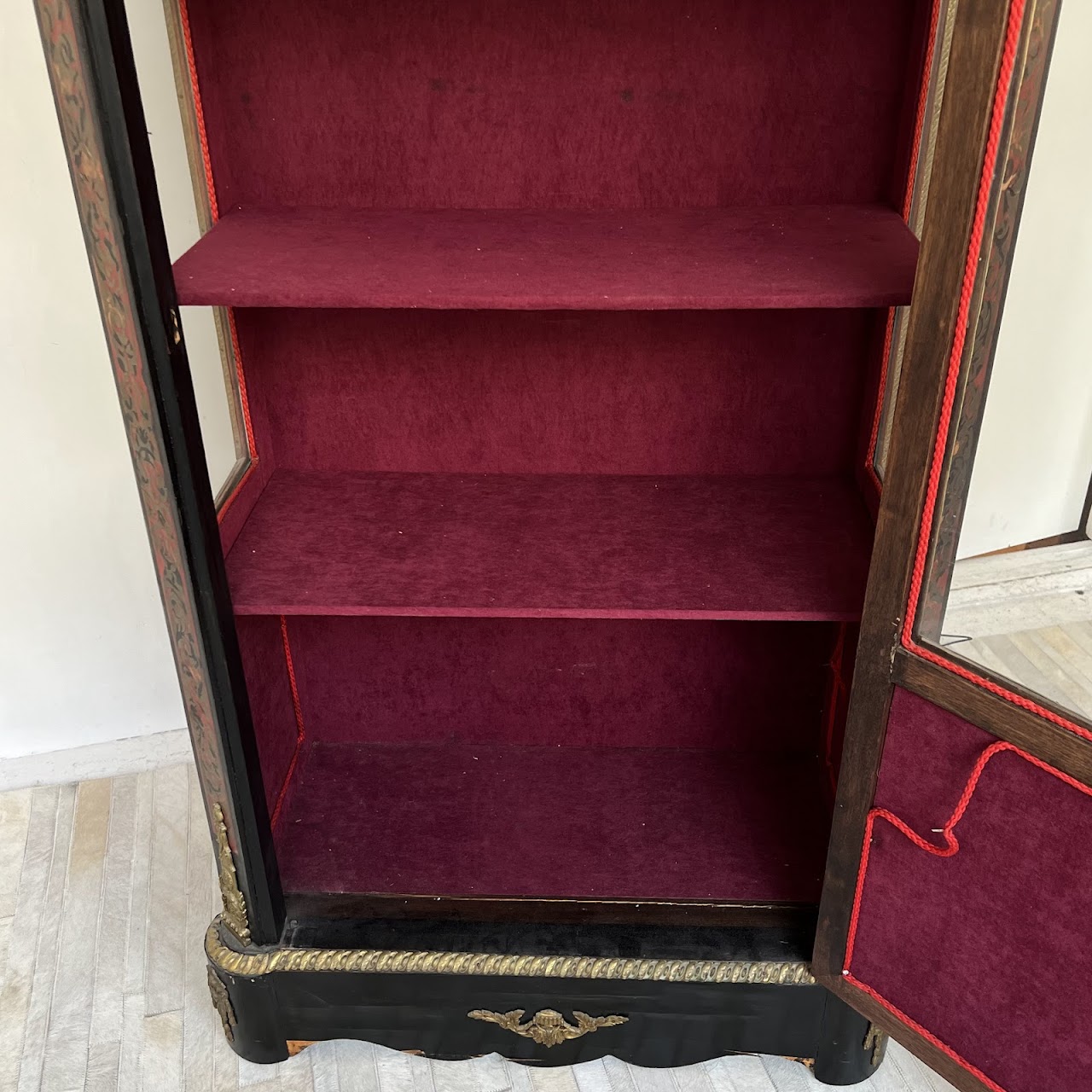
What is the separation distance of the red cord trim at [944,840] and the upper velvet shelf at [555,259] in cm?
52

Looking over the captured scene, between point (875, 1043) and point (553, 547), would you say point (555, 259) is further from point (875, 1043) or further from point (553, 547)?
point (875, 1043)

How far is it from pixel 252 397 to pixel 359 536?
0.29 meters

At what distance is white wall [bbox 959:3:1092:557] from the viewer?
1021mm

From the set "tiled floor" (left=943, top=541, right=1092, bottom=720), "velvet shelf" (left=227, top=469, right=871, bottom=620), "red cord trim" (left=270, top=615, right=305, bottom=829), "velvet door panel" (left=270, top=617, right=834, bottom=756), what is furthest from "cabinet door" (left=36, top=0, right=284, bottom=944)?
"tiled floor" (left=943, top=541, right=1092, bottom=720)

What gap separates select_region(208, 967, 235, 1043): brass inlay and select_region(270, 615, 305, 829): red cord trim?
246mm

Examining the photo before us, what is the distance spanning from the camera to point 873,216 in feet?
4.71

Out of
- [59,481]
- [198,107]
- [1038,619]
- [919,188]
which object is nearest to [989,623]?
[1038,619]

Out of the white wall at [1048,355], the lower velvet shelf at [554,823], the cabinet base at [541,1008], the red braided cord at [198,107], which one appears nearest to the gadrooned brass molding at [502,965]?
the cabinet base at [541,1008]

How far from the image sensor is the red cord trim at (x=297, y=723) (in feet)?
6.07

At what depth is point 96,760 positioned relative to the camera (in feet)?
7.68

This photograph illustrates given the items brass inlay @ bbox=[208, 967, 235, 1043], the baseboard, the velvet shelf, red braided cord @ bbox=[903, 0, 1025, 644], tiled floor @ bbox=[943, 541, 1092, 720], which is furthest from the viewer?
the baseboard

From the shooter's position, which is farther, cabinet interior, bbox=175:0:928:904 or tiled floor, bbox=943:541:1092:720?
cabinet interior, bbox=175:0:928:904

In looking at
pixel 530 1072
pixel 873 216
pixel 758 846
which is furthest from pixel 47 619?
pixel 873 216

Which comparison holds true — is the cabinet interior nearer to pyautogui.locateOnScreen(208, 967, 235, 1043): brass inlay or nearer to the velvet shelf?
the velvet shelf
